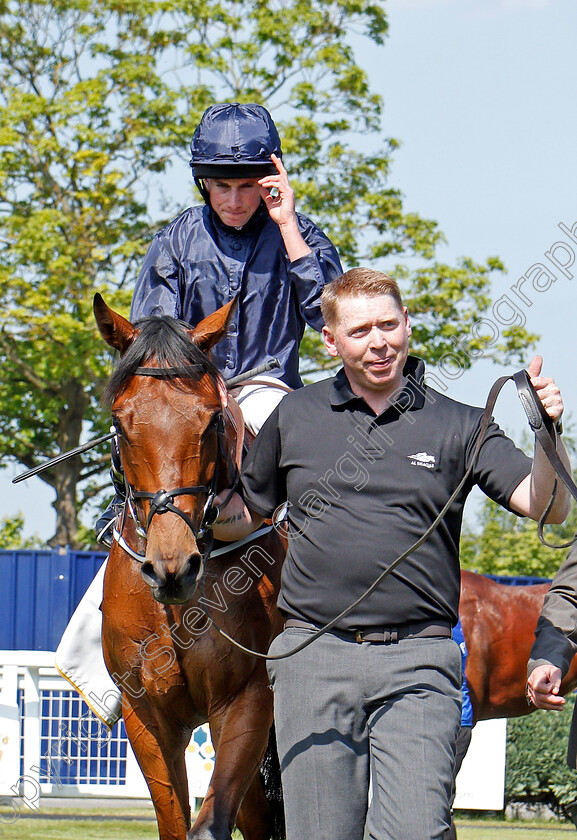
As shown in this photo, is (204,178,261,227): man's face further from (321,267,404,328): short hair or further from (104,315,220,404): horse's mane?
(321,267,404,328): short hair

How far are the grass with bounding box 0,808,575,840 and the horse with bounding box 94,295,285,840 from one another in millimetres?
3865

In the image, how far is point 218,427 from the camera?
3379 millimetres

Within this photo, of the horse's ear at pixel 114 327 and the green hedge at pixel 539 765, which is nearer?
the horse's ear at pixel 114 327

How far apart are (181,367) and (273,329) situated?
1.10 meters

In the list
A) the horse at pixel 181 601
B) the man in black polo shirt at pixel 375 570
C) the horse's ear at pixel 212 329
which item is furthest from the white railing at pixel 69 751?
the man in black polo shirt at pixel 375 570

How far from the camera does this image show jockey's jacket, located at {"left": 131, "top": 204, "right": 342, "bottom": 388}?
4.22m

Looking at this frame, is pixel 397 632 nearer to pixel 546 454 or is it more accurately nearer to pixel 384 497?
pixel 384 497

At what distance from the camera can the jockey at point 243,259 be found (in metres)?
4.17

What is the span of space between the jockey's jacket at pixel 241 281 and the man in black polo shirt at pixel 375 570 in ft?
4.08

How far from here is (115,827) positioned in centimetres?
794

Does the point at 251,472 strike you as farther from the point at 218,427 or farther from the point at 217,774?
the point at 217,774

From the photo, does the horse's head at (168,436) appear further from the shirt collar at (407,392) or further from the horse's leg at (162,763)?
the horse's leg at (162,763)

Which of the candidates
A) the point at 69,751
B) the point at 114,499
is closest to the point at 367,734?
the point at 114,499

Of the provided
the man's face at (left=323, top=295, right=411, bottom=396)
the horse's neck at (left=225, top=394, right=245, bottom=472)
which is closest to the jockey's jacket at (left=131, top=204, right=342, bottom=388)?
the horse's neck at (left=225, top=394, right=245, bottom=472)
